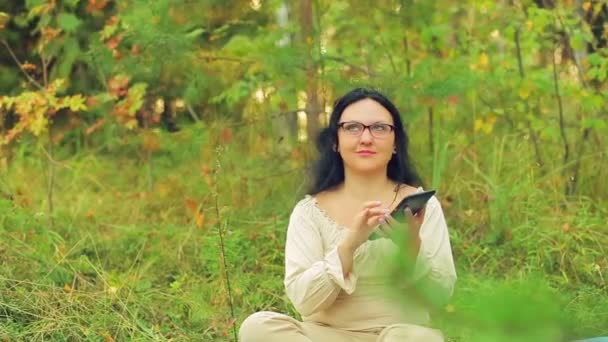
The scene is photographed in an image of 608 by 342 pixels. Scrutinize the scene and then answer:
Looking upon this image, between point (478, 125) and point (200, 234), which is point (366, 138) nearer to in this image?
point (200, 234)

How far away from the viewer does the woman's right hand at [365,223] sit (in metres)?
2.14

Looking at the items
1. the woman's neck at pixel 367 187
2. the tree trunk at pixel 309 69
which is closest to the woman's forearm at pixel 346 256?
the woman's neck at pixel 367 187

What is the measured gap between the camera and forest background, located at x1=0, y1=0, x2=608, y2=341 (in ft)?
12.5

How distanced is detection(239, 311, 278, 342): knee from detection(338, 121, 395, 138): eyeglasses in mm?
533

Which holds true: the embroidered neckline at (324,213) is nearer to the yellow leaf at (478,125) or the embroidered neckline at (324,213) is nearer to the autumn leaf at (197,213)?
the autumn leaf at (197,213)

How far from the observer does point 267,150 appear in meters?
5.11

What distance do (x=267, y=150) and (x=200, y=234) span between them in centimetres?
83

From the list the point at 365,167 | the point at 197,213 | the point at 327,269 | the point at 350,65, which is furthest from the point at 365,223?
the point at 350,65

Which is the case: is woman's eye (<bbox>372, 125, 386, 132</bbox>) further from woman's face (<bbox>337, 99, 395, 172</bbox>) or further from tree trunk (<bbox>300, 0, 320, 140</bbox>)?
tree trunk (<bbox>300, 0, 320, 140</bbox>)

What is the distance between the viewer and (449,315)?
1.84 ft

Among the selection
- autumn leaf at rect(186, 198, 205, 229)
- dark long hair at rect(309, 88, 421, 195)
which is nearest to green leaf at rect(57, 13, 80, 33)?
autumn leaf at rect(186, 198, 205, 229)

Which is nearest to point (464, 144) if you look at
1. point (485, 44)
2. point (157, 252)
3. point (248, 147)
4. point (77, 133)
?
point (485, 44)

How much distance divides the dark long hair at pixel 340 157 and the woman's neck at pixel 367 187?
8 cm

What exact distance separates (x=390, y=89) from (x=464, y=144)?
0.82 m
